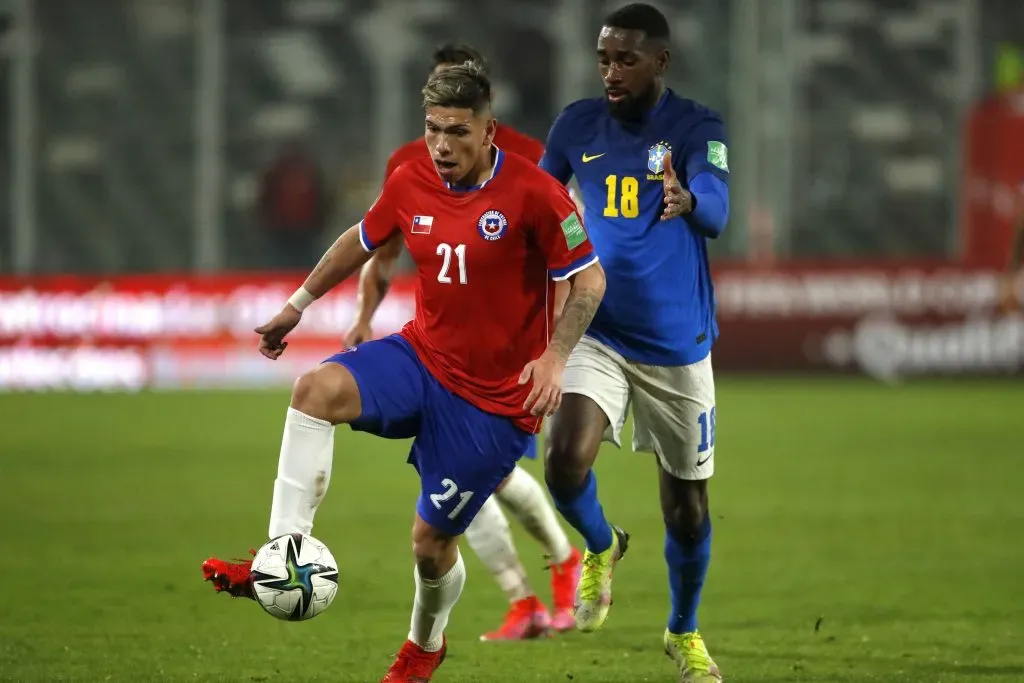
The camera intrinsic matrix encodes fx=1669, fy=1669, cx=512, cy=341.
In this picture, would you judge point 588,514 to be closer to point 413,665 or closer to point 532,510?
point 532,510

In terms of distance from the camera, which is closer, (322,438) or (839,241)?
(322,438)

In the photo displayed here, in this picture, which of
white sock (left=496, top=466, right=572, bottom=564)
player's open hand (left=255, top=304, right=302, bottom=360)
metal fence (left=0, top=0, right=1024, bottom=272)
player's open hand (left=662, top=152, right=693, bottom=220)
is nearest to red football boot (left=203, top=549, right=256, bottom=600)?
player's open hand (left=255, top=304, right=302, bottom=360)

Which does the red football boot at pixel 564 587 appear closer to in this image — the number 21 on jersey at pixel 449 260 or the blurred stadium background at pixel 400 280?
the number 21 on jersey at pixel 449 260

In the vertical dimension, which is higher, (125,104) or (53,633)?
(125,104)

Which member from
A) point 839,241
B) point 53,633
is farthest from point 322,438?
point 839,241

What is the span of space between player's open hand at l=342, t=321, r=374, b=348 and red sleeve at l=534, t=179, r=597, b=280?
1508mm

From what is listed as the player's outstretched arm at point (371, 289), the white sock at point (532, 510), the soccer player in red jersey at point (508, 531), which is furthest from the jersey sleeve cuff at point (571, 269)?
the white sock at point (532, 510)

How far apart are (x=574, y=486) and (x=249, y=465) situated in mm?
7139

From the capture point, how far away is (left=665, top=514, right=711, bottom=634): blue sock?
6414 mm

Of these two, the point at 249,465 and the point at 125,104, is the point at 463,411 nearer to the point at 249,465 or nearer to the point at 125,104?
the point at 249,465

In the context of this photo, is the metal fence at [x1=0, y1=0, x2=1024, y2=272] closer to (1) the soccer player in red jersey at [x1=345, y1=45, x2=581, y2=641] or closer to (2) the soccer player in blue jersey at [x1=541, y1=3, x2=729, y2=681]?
(1) the soccer player in red jersey at [x1=345, y1=45, x2=581, y2=641]

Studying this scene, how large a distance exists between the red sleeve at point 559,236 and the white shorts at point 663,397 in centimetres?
102

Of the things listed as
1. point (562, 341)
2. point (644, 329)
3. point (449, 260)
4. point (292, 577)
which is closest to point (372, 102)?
point (644, 329)

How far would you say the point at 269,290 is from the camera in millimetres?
19391
